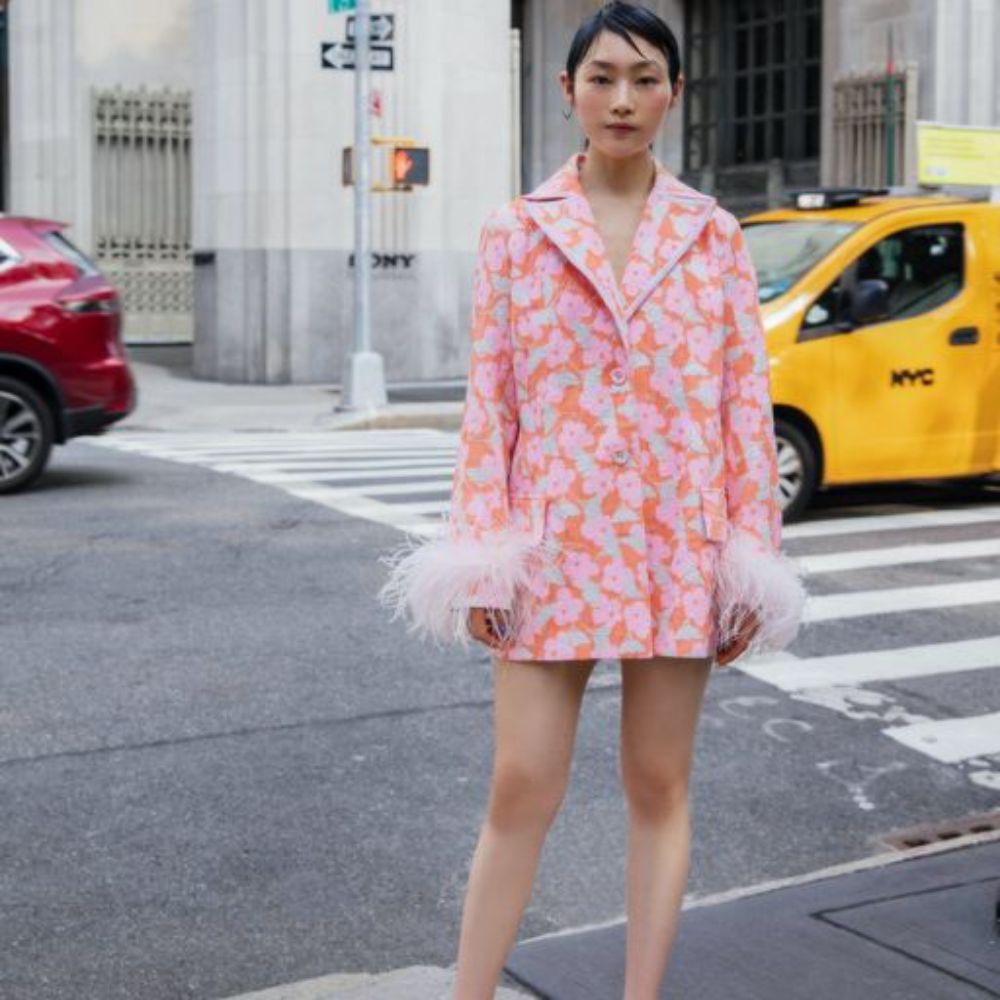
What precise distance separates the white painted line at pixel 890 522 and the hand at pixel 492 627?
25.2 feet

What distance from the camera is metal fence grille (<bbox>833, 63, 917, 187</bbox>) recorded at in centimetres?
2606

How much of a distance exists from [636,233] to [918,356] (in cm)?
839

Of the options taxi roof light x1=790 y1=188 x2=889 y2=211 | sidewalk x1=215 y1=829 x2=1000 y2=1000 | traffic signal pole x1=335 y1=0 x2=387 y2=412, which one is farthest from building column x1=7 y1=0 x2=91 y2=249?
sidewalk x1=215 y1=829 x2=1000 y2=1000

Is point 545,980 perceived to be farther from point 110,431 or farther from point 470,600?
point 110,431

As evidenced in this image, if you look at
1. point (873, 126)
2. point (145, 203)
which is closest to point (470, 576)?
point (873, 126)

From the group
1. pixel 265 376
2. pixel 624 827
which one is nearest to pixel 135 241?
pixel 265 376

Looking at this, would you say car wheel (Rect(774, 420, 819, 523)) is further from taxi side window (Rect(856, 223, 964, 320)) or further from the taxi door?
taxi side window (Rect(856, 223, 964, 320))

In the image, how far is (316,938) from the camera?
14.8 ft

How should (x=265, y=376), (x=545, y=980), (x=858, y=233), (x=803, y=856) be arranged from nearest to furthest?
(x=545, y=980), (x=803, y=856), (x=858, y=233), (x=265, y=376)

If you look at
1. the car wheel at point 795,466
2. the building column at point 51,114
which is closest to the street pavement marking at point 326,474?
the car wheel at point 795,466

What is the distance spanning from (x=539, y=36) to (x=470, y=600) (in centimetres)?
3313

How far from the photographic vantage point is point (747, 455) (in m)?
3.40

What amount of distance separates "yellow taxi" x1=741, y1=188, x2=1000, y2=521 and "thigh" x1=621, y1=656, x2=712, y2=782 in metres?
7.57

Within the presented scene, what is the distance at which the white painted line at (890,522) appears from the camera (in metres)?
11.1
